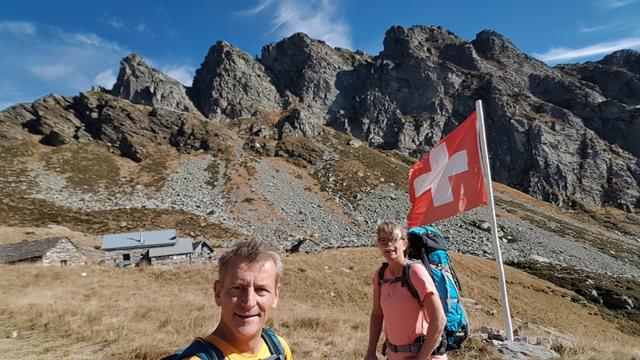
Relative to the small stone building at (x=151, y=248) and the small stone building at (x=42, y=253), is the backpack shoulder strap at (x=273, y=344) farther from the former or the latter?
the small stone building at (x=151, y=248)

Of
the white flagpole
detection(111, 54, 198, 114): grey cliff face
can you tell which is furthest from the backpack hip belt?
detection(111, 54, 198, 114): grey cliff face

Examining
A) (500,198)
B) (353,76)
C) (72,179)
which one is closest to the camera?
(72,179)

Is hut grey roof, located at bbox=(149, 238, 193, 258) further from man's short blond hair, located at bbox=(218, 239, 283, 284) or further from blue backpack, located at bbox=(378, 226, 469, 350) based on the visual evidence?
man's short blond hair, located at bbox=(218, 239, 283, 284)

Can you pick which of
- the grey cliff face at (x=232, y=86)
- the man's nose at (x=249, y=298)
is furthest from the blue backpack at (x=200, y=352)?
the grey cliff face at (x=232, y=86)

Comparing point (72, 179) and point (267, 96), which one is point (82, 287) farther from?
point (267, 96)

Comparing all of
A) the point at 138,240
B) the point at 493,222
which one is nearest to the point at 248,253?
the point at 493,222

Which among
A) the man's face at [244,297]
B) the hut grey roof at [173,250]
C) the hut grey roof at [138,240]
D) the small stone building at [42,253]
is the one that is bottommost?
the hut grey roof at [173,250]

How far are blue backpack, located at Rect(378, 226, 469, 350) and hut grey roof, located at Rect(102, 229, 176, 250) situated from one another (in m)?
40.3

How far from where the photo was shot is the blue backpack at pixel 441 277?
147 inches

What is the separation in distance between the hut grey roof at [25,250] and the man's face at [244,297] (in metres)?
33.9

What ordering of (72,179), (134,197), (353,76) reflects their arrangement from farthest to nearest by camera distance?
1. (353,76)
2. (72,179)
3. (134,197)

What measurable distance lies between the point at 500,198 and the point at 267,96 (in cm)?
8789

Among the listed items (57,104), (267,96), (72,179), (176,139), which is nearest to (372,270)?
(72,179)

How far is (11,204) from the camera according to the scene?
187 feet
